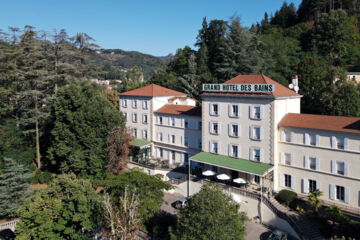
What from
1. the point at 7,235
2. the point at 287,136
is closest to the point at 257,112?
the point at 287,136

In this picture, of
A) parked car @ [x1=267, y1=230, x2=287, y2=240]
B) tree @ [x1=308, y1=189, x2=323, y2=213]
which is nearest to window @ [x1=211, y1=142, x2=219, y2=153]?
tree @ [x1=308, y1=189, x2=323, y2=213]

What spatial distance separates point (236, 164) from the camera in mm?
35000

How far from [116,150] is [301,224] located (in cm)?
2654

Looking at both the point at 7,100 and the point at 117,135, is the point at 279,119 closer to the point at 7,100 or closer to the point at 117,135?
the point at 117,135

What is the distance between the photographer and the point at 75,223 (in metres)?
27.6

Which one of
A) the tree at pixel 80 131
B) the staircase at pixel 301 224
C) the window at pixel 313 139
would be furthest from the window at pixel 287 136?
the tree at pixel 80 131

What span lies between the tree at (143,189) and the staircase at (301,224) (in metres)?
12.3

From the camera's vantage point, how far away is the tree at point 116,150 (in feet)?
140

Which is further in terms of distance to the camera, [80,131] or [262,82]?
[80,131]

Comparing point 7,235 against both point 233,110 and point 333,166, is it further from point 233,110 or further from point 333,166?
point 333,166

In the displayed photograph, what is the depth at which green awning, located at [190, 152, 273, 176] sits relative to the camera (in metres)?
32.9

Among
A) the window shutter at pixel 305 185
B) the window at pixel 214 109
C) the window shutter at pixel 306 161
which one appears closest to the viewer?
the window shutter at pixel 306 161

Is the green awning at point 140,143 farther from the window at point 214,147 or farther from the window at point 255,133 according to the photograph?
the window at point 255,133

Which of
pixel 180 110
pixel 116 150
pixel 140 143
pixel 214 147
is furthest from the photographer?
pixel 140 143
